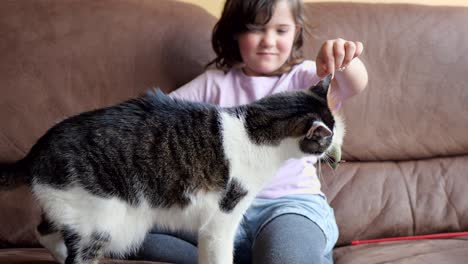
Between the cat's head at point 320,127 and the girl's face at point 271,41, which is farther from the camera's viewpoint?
the girl's face at point 271,41

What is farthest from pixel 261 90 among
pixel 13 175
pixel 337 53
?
pixel 13 175

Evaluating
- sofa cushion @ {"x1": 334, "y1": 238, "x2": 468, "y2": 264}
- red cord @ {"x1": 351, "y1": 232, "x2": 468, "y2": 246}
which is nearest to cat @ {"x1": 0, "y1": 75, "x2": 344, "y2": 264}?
sofa cushion @ {"x1": 334, "y1": 238, "x2": 468, "y2": 264}

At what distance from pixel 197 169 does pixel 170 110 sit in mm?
131

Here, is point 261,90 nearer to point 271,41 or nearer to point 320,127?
point 271,41

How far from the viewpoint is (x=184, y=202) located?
1041 millimetres

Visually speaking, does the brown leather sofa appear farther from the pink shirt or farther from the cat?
the cat

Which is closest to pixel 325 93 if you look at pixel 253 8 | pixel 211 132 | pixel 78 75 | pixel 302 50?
pixel 211 132

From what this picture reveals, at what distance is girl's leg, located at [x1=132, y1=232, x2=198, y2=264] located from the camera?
4.18 ft

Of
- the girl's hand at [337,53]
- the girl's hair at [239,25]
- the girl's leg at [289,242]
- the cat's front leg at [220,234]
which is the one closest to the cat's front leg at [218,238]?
the cat's front leg at [220,234]

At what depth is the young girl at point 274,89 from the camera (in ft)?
3.93

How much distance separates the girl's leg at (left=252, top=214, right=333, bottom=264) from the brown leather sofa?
25 centimetres

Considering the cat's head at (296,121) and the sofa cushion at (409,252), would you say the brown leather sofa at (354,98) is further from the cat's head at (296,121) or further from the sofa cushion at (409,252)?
the cat's head at (296,121)

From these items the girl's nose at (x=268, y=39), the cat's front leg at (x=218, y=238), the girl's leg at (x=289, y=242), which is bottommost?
the girl's leg at (x=289, y=242)

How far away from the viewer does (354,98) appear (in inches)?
62.1
